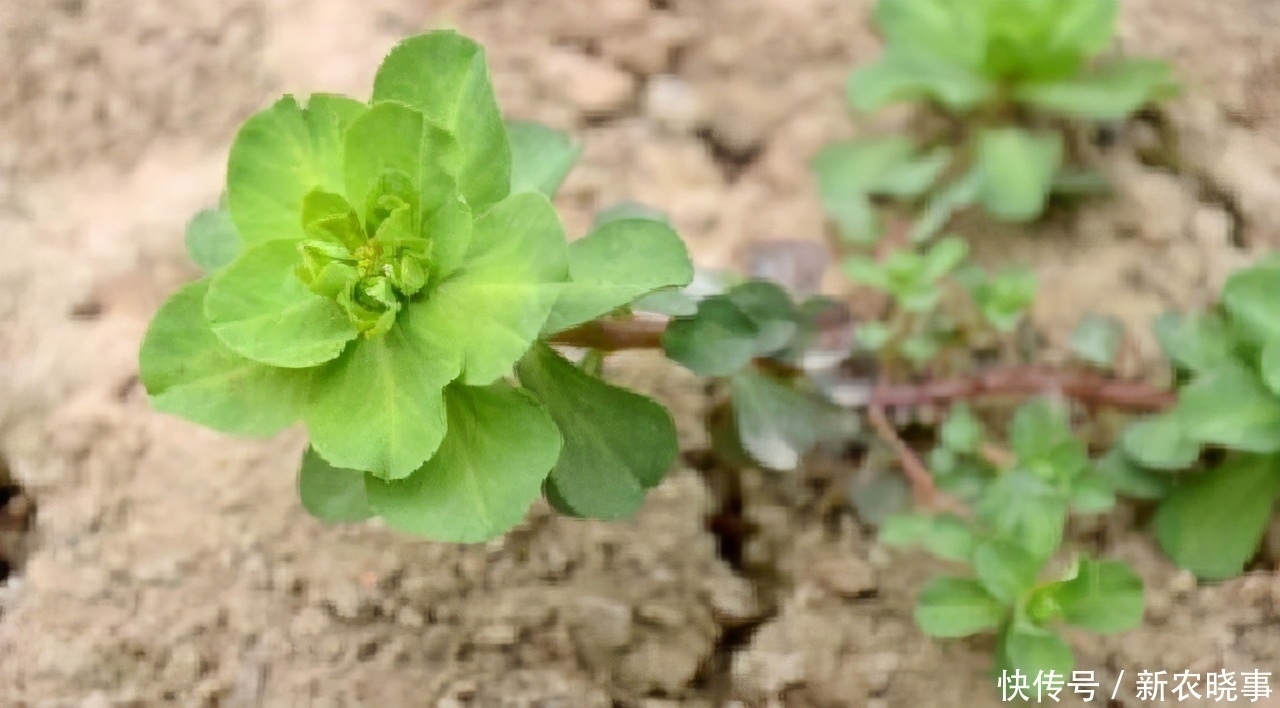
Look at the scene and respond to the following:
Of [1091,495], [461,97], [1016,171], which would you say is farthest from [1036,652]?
[461,97]

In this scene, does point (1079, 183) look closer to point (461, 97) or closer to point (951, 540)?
point (951, 540)

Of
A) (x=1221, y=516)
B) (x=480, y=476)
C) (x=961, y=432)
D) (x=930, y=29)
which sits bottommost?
(x=1221, y=516)

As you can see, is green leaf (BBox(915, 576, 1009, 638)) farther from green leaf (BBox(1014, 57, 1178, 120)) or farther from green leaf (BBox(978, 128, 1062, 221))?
green leaf (BBox(1014, 57, 1178, 120))

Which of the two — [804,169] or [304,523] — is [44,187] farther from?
[804,169]

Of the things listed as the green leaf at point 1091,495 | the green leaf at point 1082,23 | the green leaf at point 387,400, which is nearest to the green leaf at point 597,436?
the green leaf at point 387,400

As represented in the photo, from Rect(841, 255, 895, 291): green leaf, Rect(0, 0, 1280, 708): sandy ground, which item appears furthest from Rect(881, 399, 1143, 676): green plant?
Rect(841, 255, 895, 291): green leaf

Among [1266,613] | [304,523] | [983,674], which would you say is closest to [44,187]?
[304,523]
